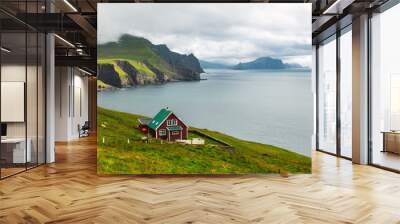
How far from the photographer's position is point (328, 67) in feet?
35.0

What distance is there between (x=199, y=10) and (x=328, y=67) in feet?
17.5

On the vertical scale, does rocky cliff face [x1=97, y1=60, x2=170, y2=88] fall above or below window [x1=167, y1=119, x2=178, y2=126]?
above

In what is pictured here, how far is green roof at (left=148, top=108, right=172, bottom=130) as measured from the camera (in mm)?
6574

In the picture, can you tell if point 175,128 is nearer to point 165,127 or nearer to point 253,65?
point 165,127

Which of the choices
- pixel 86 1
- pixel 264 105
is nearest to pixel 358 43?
pixel 264 105

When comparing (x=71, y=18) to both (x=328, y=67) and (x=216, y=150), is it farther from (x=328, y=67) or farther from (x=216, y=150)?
(x=328, y=67)

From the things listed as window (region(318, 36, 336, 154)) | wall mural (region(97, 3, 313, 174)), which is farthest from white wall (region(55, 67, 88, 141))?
window (region(318, 36, 336, 154))

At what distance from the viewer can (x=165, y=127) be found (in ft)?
21.6

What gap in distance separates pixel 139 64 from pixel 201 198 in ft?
9.54

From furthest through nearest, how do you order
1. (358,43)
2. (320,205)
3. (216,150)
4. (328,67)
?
(328,67)
(358,43)
(216,150)
(320,205)

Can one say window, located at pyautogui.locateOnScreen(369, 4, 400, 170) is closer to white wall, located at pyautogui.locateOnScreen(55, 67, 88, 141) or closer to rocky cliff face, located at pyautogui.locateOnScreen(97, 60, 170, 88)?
rocky cliff face, located at pyautogui.locateOnScreen(97, 60, 170, 88)

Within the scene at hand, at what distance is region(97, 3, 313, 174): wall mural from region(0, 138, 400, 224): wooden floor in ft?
1.16

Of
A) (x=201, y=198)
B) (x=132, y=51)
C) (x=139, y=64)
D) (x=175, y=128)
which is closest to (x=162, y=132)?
(x=175, y=128)

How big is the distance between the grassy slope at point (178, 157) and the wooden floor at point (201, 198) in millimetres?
162
